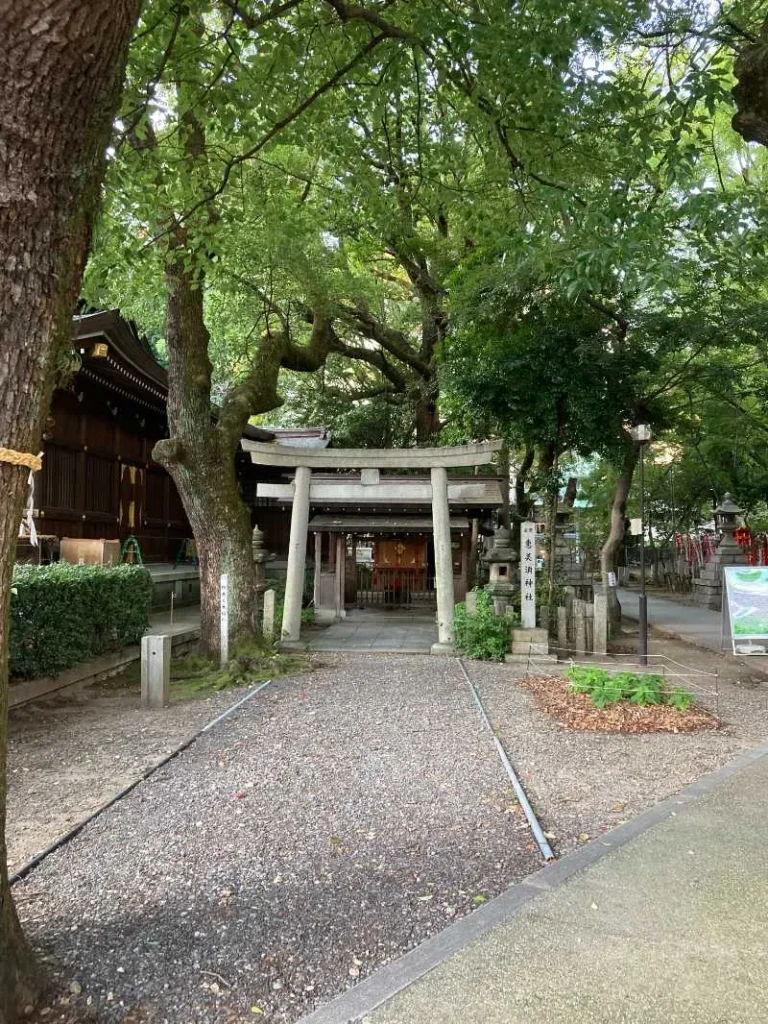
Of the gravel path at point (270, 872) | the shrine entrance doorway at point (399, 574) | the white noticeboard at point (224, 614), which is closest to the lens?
the gravel path at point (270, 872)

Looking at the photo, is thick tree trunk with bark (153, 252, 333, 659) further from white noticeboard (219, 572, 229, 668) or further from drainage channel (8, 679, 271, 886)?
drainage channel (8, 679, 271, 886)

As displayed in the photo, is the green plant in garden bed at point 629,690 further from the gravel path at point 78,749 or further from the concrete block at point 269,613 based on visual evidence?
the concrete block at point 269,613

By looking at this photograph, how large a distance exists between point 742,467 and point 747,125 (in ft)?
61.4

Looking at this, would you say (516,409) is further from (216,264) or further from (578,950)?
(578,950)

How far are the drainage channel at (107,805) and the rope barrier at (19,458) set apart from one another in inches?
79.2

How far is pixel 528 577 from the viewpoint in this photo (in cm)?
1074

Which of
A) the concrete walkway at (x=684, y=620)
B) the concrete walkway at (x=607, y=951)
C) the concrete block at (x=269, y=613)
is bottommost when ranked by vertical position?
the concrete walkway at (x=684, y=620)

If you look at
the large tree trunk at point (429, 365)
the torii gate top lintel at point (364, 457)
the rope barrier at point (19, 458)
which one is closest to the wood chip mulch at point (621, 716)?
the torii gate top lintel at point (364, 457)

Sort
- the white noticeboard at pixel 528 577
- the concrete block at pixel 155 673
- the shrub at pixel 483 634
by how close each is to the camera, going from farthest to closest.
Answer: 1. the white noticeboard at pixel 528 577
2. the shrub at pixel 483 634
3. the concrete block at pixel 155 673

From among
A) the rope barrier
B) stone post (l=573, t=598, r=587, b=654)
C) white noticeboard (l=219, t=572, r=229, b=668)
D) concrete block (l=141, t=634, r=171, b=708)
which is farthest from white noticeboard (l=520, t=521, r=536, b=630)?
the rope barrier

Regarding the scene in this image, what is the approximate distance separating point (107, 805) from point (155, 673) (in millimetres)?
3110

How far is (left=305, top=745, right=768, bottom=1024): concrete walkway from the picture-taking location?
227 cm

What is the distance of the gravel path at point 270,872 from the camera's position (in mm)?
2504

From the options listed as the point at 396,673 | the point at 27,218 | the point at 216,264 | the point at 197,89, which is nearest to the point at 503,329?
the point at 216,264
